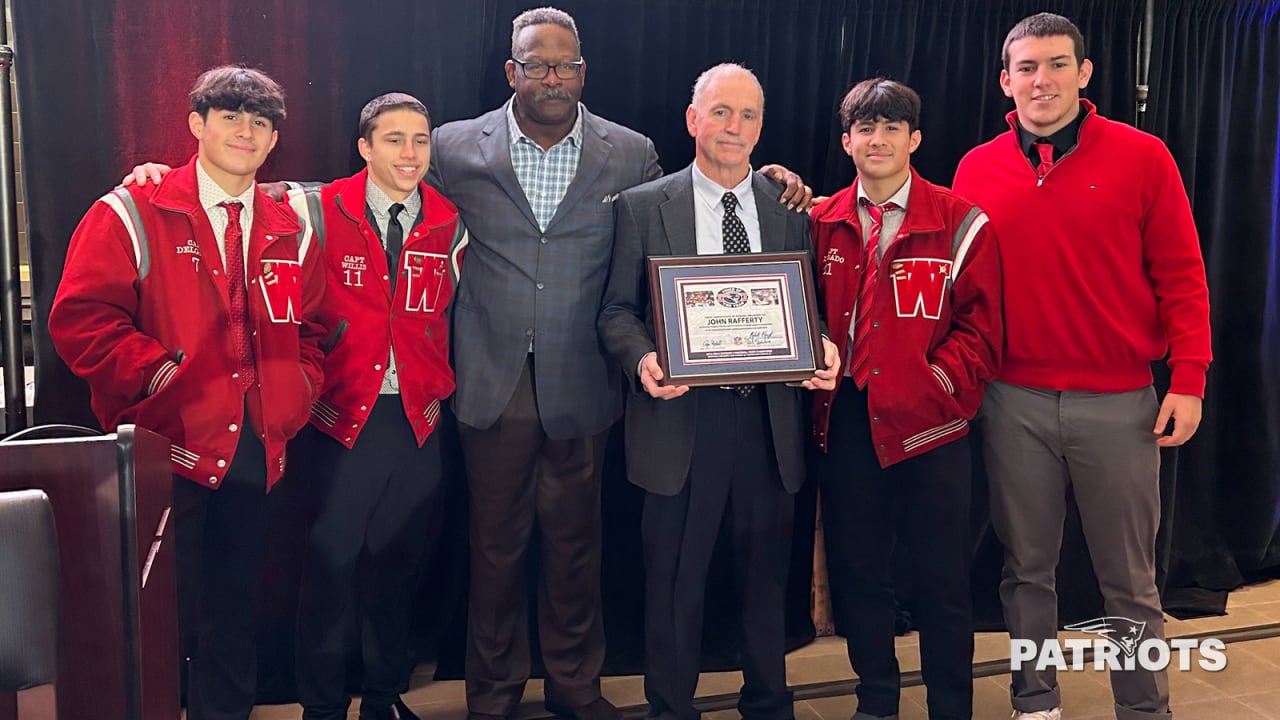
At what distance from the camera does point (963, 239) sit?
Result: 2.73 metres

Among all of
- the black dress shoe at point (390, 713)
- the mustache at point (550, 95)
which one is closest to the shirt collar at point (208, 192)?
the mustache at point (550, 95)

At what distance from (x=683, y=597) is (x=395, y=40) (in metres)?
1.85

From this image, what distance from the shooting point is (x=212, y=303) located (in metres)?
2.48

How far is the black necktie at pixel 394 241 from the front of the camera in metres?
2.68

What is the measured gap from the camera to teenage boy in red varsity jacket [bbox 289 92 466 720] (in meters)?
2.65

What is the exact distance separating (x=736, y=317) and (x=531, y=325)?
1.80 ft

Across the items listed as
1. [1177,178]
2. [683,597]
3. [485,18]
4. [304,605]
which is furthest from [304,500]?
[1177,178]

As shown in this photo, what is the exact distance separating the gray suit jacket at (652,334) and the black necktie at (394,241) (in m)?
0.55

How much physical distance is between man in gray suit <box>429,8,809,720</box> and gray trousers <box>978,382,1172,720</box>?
2.85 ft

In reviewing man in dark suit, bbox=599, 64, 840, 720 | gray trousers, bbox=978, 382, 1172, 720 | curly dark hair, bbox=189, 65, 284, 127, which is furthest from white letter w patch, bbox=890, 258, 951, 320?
curly dark hair, bbox=189, 65, 284, 127

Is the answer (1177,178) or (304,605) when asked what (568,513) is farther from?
(1177,178)

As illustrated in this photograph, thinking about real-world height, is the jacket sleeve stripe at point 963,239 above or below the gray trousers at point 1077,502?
above

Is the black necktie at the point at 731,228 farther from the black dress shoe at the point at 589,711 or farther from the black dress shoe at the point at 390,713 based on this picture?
the black dress shoe at the point at 390,713

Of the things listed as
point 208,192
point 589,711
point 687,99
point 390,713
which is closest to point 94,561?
point 208,192
